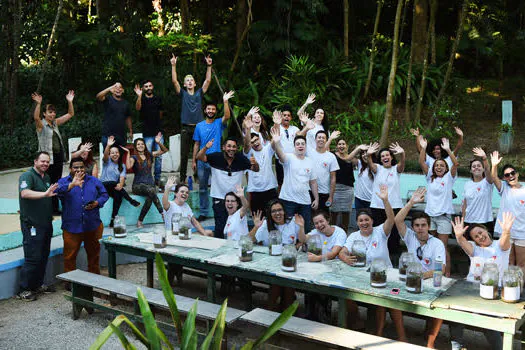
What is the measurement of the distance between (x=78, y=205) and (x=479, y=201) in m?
4.75

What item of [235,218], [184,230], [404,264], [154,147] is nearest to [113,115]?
[154,147]

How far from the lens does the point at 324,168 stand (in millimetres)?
8609

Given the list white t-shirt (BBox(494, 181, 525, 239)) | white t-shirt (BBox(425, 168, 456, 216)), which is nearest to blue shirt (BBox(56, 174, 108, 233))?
white t-shirt (BBox(425, 168, 456, 216))

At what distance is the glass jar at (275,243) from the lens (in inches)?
251

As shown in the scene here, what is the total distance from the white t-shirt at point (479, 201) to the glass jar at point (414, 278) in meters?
2.77

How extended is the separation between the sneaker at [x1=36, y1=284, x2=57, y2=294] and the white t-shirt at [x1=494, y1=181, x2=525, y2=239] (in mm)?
5307

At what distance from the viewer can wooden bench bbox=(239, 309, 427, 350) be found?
4.96 metres

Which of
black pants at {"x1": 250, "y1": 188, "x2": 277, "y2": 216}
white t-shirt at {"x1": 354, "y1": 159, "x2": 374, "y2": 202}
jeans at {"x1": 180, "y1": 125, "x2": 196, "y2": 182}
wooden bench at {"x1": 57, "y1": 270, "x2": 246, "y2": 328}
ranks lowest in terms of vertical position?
wooden bench at {"x1": 57, "y1": 270, "x2": 246, "y2": 328}

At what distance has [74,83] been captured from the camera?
16.7 metres

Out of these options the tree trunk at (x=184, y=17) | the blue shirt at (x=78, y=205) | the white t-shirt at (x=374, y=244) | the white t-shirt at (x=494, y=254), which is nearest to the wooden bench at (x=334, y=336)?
the white t-shirt at (x=374, y=244)

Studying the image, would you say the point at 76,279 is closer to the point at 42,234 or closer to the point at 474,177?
the point at 42,234

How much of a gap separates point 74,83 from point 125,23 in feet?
7.01

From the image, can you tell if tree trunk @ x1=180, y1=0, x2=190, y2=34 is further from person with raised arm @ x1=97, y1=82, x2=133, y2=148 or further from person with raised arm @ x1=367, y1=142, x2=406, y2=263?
person with raised arm @ x1=367, y1=142, x2=406, y2=263

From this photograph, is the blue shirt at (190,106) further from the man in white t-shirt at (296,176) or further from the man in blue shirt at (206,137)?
the man in white t-shirt at (296,176)
